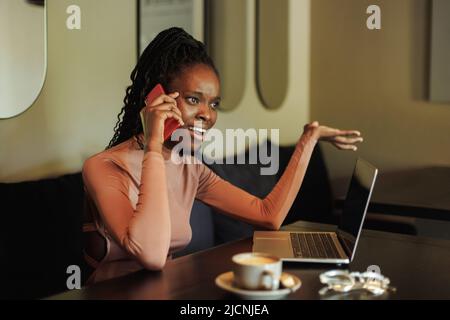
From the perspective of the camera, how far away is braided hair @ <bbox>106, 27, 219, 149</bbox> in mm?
1326

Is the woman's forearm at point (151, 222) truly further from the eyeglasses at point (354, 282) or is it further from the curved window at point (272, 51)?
the curved window at point (272, 51)

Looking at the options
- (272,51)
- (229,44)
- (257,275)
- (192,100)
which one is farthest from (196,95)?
(272,51)

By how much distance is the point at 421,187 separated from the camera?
2.28 meters

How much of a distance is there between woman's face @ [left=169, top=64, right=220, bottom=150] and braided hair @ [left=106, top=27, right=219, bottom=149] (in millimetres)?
21

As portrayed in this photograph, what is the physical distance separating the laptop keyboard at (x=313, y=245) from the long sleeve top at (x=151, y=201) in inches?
4.0

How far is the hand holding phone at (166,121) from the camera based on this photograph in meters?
1.18

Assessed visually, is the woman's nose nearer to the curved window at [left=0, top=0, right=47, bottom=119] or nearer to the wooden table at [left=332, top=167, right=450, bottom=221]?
the curved window at [left=0, top=0, right=47, bottom=119]

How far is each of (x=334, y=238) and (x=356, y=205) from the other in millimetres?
134

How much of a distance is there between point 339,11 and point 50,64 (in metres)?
1.85

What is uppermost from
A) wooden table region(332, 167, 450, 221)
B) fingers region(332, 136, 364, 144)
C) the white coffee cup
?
fingers region(332, 136, 364, 144)

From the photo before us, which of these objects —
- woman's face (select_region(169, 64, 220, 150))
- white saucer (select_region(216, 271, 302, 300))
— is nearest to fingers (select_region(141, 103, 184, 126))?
woman's face (select_region(169, 64, 220, 150))

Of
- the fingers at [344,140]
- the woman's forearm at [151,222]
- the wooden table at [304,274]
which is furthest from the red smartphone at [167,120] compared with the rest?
the fingers at [344,140]

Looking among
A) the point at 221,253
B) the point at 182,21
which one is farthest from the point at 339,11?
the point at 221,253
